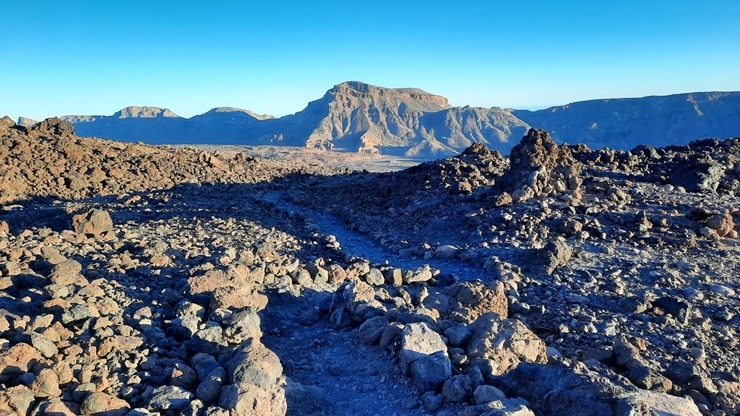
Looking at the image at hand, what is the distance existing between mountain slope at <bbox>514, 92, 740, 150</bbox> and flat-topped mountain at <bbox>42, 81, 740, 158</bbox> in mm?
161

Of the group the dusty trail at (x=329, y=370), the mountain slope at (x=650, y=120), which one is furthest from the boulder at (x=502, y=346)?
the mountain slope at (x=650, y=120)

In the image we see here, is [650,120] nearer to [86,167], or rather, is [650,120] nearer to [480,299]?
[86,167]

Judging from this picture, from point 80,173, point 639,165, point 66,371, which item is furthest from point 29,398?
point 639,165

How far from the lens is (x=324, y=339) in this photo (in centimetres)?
607

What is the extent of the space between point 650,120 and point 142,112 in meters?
114

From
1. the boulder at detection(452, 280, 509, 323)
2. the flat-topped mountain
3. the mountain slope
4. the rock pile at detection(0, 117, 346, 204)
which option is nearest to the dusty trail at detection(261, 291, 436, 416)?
the boulder at detection(452, 280, 509, 323)

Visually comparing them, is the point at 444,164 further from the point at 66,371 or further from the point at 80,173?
the point at 66,371

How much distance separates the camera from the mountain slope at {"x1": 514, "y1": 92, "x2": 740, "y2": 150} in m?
83.2

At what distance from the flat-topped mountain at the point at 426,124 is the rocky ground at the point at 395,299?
69057mm

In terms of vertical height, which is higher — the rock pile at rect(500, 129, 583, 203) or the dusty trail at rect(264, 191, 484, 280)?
the rock pile at rect(500, 129, 583, 203)

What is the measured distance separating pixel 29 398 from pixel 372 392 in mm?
2691

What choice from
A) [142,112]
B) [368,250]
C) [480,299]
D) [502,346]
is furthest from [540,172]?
[142,112]

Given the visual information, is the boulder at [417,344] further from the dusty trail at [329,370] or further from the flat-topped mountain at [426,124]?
the flat-topped mountain at [426,124]

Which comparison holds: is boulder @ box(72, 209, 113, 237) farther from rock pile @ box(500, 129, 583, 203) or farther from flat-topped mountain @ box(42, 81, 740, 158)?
flat-topped mountain @ box(42, 81, 740, 158)
